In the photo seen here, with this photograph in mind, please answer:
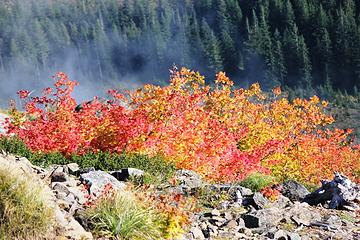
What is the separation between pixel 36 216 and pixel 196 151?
1125cm

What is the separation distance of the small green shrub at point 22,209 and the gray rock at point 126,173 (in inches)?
202

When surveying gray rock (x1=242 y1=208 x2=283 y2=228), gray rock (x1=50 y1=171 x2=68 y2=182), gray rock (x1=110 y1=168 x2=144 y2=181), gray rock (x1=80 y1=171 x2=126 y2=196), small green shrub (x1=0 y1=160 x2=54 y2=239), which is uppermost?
small green shrub (x1=0 y1=160 x2=54 y2=239)

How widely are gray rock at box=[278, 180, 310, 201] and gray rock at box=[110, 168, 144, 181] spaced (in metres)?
4.33

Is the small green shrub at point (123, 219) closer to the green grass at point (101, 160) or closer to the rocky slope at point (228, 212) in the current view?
the rocky slope at point (228, 212)

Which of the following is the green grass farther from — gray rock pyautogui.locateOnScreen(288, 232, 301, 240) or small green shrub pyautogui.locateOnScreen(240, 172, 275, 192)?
gray rock pyautogui.locateOnScreen(288, 232, 301, 240)

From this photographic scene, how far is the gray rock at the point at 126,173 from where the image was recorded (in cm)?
1329

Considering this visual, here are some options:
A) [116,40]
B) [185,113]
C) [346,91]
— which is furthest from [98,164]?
[116,40]

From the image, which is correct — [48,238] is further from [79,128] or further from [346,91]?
[346,91]

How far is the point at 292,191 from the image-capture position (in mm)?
14578

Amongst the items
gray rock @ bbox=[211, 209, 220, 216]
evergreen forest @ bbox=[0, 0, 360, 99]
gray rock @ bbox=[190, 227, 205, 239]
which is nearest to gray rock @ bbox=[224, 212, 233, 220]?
gray rock @ bbox=[211, 209, 220, 216]

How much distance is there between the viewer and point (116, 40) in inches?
7210

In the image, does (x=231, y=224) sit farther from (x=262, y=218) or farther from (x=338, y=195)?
(x=338, y=195)

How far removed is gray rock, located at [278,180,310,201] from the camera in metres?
14.5

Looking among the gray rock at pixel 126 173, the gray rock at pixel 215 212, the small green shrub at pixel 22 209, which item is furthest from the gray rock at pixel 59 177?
the gray rock at pixel 215 212
